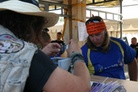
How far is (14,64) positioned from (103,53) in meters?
1.52

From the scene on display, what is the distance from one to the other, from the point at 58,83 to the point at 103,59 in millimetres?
1438

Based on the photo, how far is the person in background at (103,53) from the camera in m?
2.00

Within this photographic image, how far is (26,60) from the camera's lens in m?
0.61

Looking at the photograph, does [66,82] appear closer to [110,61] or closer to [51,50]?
[51,50]

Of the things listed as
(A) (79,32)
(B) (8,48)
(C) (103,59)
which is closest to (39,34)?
(B) (8,48)

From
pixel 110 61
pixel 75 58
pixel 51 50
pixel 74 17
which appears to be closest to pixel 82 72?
pixel 75 58

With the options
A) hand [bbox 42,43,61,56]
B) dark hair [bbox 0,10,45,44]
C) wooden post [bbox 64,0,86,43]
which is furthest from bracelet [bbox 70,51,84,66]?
wooden post [bbox 64,0,86,43]

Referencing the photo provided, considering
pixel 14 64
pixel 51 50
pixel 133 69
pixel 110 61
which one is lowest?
pixel 133 69

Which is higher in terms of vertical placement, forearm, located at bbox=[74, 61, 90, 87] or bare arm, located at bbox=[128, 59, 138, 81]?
forearm, located at bbox=[74, 61, 90, 87]

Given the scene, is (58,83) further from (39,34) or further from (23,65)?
(39,34)

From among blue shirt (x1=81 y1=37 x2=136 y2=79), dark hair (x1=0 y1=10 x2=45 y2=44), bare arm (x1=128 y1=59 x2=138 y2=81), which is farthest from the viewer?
bare arm (x1=128 y1=59 x2=138 y2=81)

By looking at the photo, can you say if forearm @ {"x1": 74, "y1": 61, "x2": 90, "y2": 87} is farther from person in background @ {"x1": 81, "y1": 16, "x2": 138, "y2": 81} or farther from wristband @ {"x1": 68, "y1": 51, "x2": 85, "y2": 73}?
person in background @ {"x1": 81, "y1": 16, "x2": 138, "y2": 81}

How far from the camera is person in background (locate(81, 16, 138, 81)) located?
2002 millimetres

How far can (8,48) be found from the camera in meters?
0.62
